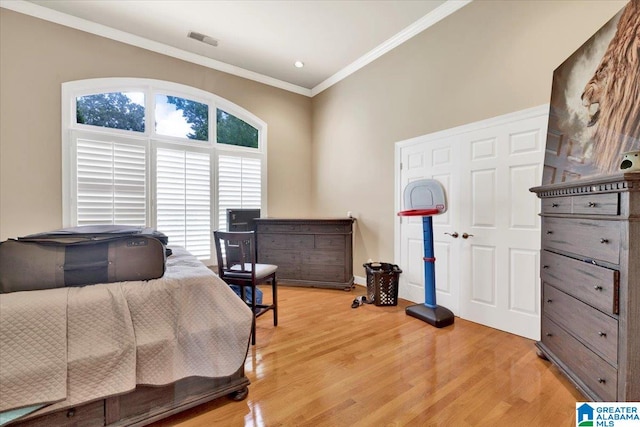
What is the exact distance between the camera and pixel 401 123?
11.7ft

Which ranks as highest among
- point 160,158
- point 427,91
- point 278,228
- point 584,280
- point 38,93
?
point 427,91

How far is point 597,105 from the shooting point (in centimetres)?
189

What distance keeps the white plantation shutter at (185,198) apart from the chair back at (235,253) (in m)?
1.55

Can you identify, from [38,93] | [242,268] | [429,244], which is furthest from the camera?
[38,93]

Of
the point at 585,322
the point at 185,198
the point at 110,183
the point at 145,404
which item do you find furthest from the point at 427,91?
the point at 110,183

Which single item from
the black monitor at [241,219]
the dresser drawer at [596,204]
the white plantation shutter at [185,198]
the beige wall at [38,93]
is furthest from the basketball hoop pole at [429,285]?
the beige wall at [38,93]

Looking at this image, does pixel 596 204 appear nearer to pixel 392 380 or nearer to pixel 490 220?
pixel 490 220

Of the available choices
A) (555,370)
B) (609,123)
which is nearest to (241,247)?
(555,370)

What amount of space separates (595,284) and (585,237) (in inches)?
10.4

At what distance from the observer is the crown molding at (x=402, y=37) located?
2.97 metres

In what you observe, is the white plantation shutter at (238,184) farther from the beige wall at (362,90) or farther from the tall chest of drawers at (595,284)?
the tall chest of drawers at (595,284)

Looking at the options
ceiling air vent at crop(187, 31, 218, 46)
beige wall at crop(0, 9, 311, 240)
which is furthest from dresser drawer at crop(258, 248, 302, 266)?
ceiling air vent at crop(187, 31, 218, 46)

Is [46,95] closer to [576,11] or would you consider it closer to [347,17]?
[347,17]

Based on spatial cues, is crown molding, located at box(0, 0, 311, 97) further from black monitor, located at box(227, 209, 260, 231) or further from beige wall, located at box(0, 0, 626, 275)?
black monitor, located at box(227, 209, 260, 231)
